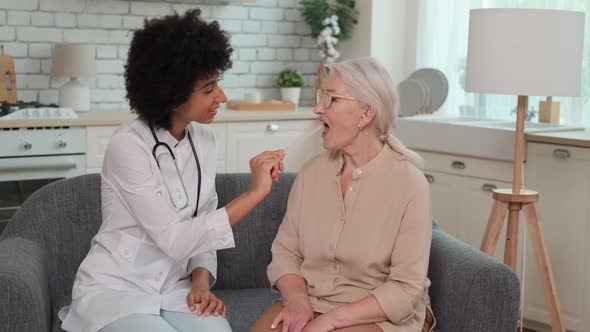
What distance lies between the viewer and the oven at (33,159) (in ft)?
14.4

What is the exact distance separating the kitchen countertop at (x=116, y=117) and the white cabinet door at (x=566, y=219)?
1588mm

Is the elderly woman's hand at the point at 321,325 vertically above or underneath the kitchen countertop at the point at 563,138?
underneath

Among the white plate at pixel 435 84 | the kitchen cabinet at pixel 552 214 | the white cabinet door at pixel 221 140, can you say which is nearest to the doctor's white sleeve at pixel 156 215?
the kitchen cabinet at pixel 552 214

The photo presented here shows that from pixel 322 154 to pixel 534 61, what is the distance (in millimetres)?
1186

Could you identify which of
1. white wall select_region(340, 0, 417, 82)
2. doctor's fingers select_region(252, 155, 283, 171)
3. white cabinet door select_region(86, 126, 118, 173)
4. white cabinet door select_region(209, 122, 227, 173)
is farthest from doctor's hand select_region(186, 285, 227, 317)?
white wall select_region(340, 0, 417, 82)

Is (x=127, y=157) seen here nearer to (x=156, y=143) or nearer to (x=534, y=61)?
(x=156, y=143)

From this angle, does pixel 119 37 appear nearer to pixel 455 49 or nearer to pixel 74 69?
pixel 74 69

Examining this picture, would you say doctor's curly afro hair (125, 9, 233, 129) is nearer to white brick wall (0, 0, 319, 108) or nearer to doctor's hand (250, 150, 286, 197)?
doctor's hand (250, 150, 286, 197)

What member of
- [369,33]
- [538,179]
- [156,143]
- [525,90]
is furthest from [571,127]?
[156,143]

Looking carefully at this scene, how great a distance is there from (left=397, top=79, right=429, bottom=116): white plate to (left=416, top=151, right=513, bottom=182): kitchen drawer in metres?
0.56

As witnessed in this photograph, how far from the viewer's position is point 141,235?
2543 mm

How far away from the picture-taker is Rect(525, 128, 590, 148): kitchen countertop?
3971 millimetres

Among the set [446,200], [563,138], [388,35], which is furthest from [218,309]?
[388,35]

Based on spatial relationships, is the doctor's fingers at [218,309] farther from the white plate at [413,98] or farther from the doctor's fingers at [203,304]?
the white plate at [413,98]
